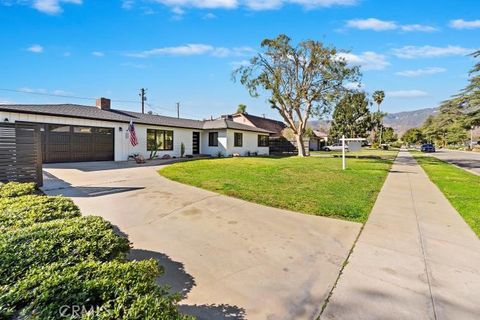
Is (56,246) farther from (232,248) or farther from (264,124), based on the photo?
(264,124)

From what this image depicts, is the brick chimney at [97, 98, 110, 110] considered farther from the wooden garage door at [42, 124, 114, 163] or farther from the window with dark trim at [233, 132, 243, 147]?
the window with dark trim at [233, 132, 243, 147]

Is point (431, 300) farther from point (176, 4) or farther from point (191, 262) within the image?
point (176, 4)

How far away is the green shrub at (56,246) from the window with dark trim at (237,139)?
835 inches

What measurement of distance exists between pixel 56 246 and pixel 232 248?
2294 mm

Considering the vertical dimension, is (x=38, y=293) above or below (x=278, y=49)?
below

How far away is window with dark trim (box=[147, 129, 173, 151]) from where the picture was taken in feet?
62.2

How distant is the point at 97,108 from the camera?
18734mm

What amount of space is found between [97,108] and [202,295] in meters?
19.7

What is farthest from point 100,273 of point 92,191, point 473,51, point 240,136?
point 240,136

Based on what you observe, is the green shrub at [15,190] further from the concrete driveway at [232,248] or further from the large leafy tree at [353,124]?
the large leafy tree at [353,124]

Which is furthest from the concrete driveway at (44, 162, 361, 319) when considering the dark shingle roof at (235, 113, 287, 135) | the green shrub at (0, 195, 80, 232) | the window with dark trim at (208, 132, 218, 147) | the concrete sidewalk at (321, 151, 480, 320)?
the dark shingle roof at (235, 113, 287, 135)

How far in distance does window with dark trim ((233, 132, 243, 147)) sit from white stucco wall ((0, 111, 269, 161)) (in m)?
0.38

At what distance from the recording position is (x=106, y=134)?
644 inches

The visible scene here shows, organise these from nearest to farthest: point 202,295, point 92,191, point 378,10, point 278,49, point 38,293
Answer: point 38,293, point 202,295, point 92,191, point 378,10, point 278,49
